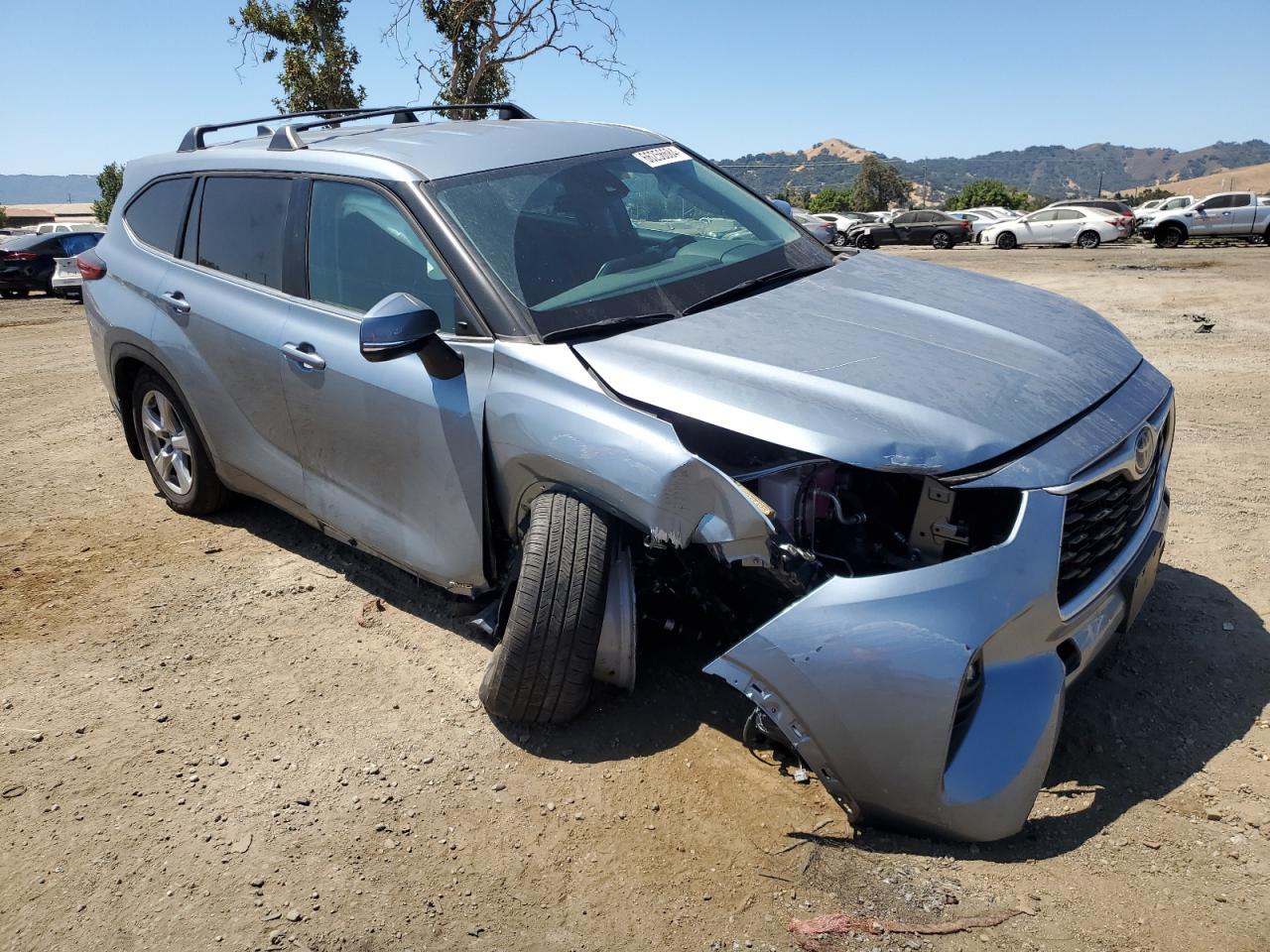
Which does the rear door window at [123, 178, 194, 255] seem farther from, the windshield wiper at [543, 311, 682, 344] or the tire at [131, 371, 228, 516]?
the windshield wiper at [543, 311, 682, 344]

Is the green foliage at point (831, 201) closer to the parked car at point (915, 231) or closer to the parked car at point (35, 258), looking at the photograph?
the parked car at point (915, 231)

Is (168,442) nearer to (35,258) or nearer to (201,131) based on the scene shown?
(201,131)

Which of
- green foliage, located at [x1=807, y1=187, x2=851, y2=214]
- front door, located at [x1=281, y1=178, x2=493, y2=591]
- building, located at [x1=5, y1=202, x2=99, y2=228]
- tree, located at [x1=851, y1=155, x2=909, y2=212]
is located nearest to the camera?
front door, located at [x1=281, y1=178, x2=493, y2=591]

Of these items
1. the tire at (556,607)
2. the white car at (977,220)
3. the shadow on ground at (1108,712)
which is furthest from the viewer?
the white car at (977,220)

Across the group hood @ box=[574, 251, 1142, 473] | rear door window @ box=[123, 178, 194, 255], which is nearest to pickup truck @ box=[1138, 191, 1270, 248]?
hood @ box=[574, 251, 1142, 473]

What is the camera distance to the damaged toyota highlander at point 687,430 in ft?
7.98

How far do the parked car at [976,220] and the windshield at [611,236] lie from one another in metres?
31.5

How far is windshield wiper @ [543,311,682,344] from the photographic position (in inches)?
120

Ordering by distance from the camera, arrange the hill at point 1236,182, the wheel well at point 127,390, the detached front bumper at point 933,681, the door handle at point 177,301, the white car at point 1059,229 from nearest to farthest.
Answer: the detached front bumper at point 933,681, the door handle at point 177,301, the wheel well at point 127,390, the white car at point 1059,229, the hill at point 1236,182

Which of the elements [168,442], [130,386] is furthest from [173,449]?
[130,386]

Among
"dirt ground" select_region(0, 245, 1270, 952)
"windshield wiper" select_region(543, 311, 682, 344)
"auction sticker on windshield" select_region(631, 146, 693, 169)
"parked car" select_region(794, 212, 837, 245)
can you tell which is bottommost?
"dirt ground" select_region(0, 245, 1270, 952)

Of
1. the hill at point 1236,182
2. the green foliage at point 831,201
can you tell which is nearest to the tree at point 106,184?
the green foliage at point 831,201

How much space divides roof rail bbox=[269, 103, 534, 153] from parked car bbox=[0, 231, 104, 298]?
17211 mm

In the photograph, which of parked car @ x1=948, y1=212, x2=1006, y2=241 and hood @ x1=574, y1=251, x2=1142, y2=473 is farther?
parked car @ x1=948, y1=212, x2=1006, y2=241
